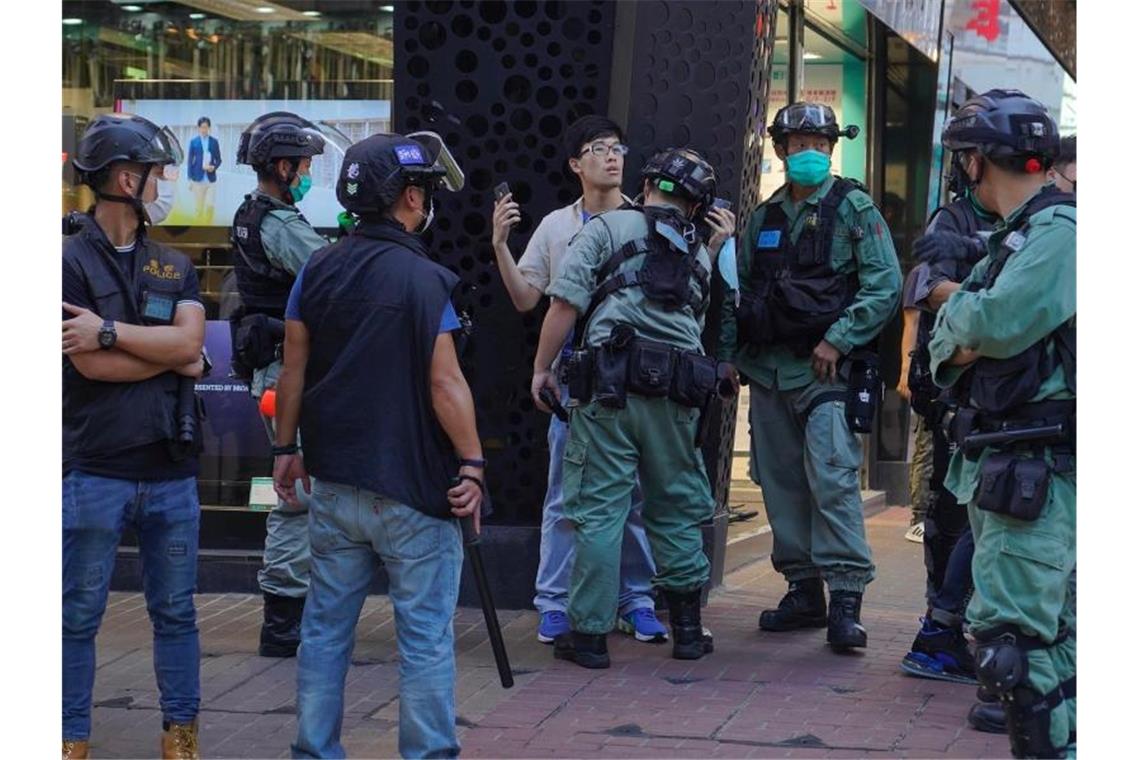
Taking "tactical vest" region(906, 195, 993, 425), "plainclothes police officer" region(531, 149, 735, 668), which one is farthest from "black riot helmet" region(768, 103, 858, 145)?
"tactical vest" region(906, 195, 993, 425)

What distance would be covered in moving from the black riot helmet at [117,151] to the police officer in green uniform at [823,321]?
2.73m

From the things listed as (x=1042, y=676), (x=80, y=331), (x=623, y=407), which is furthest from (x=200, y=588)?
(x=1042, y=676)

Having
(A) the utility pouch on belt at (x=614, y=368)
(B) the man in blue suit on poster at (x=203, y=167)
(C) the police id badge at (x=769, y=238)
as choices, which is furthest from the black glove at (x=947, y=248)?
(B) the man in blue suit on poster at (x=203, y=167)

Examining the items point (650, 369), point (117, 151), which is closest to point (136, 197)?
point (117, 151)

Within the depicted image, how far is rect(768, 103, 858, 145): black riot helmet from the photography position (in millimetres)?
7246

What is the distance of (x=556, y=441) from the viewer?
24.6 feet

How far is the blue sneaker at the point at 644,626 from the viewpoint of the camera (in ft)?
24.2

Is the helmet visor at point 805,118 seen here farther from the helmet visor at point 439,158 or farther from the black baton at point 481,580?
the black baton at point 481,580

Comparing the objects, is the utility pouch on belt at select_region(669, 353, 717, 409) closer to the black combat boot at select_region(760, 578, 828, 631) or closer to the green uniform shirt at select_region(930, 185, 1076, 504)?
the black combat boot at select_region(760, 578, 828, 631)

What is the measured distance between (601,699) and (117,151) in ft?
8.41

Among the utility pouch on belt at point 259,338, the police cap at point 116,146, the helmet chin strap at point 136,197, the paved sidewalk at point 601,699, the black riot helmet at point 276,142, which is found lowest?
the paved sidewalk at point 601,699

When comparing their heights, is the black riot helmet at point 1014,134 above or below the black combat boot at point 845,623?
above

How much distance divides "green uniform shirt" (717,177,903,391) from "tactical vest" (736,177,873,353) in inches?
0.9

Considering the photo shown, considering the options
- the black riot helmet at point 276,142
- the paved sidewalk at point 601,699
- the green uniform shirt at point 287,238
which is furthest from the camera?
the black riot helmet at point 276,142
